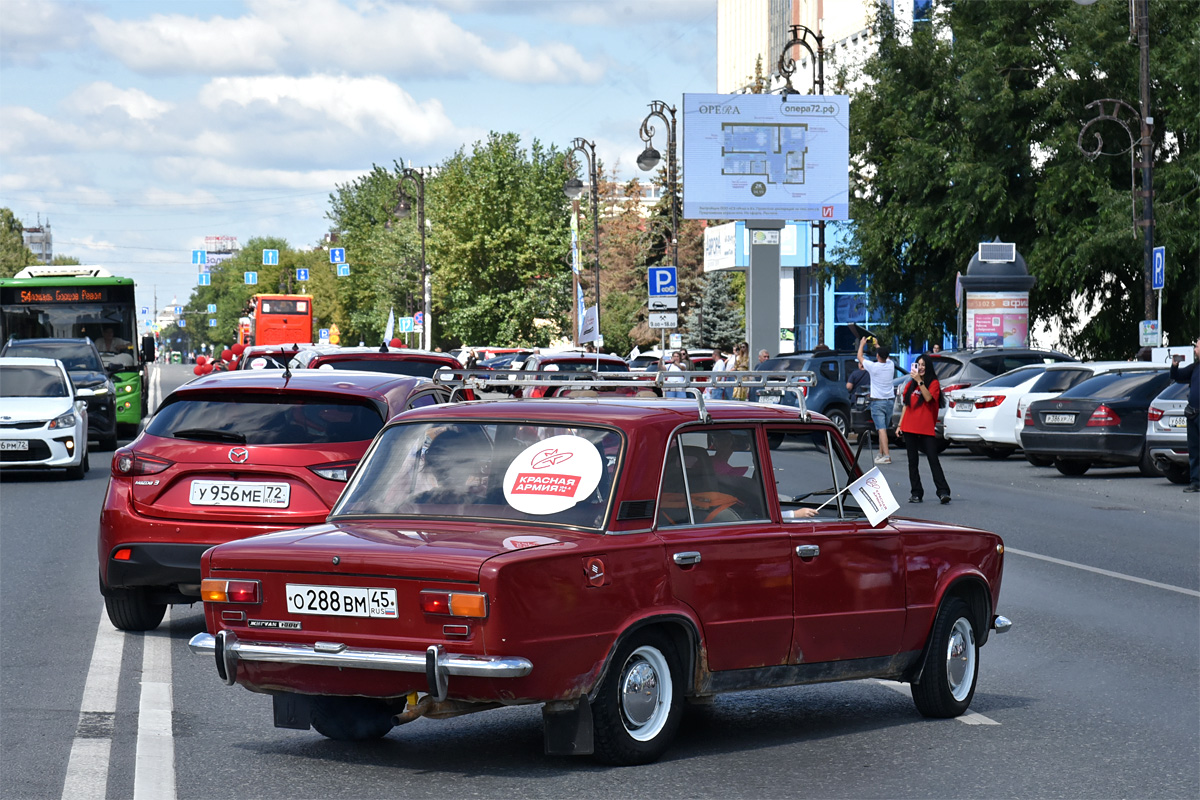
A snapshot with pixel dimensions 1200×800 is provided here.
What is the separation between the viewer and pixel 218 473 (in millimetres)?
9523

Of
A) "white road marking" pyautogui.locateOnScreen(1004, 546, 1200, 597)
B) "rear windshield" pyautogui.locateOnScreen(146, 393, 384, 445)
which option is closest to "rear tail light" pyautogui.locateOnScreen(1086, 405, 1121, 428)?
"white road marking" pyautogui.locateOnScreen(1004, 546, 1200, 597)

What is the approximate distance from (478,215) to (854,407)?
158 ft

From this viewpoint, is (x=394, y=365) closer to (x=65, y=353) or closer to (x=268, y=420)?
(x=268, y=420)

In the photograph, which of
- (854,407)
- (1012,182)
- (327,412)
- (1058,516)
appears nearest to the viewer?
(327,412)

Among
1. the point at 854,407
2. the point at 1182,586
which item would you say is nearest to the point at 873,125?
the point at 854,407

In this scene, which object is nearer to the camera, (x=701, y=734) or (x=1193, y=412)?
(x=701, y=734)

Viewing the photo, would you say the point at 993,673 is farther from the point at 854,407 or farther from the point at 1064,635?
the point at 854,407

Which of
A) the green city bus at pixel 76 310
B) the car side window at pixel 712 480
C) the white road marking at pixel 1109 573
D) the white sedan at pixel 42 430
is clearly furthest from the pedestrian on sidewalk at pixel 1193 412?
the green city bus at pixel 76 310

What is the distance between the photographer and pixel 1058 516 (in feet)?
59.2

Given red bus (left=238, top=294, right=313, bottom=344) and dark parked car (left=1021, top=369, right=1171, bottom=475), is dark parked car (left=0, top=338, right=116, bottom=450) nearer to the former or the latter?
dark parked car (left=1021, top=369, right=1171, bottom=475)

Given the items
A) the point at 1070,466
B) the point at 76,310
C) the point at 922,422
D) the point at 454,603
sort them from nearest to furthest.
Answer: the point at 454,603 < the point at 922,422 < the point at 1070,466 < the point at 76,310

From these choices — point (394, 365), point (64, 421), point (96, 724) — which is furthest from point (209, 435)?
point (64, 421)

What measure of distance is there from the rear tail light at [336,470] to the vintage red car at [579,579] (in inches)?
103

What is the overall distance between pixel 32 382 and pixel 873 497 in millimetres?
18735
